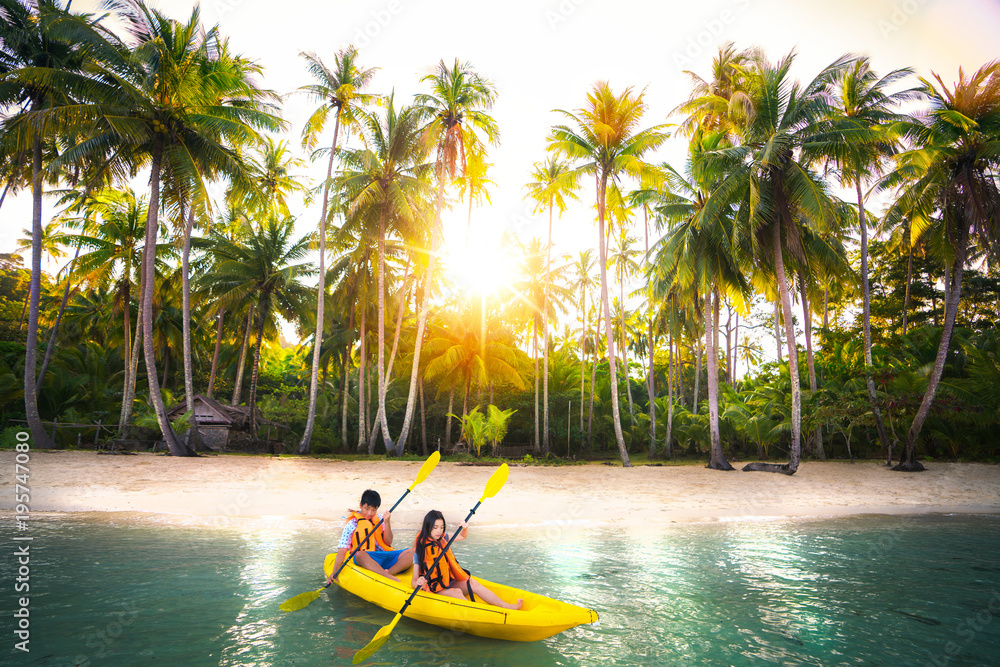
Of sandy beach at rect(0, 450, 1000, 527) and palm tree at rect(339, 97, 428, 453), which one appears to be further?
palm tree at rect(339, 97, 428, 453)

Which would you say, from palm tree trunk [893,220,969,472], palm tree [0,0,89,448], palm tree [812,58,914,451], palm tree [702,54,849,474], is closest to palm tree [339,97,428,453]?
palm tree [0,0,89,448]

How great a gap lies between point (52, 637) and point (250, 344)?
2916 cm

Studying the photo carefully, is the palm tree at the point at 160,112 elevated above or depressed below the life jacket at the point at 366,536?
above

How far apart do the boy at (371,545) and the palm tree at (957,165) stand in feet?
55.1

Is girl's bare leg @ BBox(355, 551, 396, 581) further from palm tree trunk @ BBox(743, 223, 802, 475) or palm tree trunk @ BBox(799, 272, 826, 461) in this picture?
palm tree trunk @ BBox(799, 272, 826, 461)

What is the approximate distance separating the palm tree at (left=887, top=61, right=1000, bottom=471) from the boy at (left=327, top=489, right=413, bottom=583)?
1679cm

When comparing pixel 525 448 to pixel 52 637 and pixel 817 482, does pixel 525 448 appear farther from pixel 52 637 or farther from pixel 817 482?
pixel 52 637

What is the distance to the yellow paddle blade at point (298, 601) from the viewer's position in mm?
5922

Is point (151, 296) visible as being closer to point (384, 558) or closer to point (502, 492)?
point (502, 492)

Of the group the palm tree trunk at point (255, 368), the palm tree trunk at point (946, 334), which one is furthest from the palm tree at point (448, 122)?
the palm tree trunk at point (946, 334)

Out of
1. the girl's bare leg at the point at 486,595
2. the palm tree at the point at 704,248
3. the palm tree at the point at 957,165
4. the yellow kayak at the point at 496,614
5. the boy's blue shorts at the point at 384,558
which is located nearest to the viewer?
the yellow kayak at the point at 496,614

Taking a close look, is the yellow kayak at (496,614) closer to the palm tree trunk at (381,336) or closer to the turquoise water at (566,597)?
the turquoise water at (566,597)

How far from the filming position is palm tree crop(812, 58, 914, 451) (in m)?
16.1

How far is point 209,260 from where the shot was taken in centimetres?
2753
